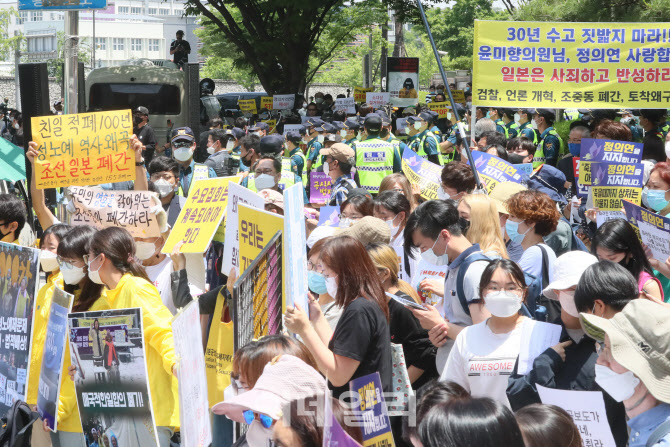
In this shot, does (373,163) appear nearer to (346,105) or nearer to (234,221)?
(234,221)

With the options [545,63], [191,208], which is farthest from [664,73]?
[191,208]

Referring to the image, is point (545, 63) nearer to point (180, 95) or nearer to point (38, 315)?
point (38, 315)

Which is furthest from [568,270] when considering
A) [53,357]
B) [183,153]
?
[183,153]

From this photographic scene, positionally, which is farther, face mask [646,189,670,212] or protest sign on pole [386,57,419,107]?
protest sign on pole [386,57,419,107]

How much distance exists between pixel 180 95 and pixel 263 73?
7941 mm

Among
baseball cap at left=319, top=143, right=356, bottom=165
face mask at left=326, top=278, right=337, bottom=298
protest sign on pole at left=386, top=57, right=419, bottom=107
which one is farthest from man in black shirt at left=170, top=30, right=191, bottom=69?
face mask at left=326, top=278, right=337, bottom=298

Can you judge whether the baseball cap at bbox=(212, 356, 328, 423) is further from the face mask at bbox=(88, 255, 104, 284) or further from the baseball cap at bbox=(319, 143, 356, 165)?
the baseball cap at bbox=(319, 143, 356, 165)

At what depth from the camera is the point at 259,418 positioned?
2617mm

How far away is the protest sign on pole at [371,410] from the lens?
10.3ft

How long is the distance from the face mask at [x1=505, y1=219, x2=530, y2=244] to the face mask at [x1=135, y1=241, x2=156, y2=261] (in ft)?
7.27

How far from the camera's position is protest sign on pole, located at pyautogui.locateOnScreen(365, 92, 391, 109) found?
67.6 feet

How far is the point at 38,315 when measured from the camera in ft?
16.0

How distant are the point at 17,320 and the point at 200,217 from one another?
127cm

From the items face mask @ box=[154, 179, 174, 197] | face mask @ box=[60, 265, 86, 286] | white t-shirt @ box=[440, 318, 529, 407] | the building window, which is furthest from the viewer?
the building window
